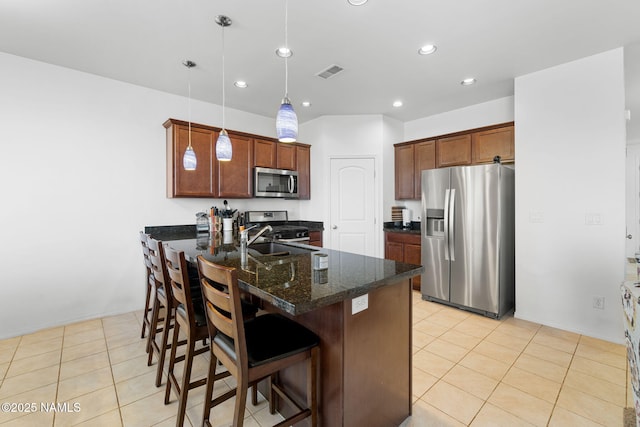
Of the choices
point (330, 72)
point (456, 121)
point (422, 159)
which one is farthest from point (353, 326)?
point (456, 121)

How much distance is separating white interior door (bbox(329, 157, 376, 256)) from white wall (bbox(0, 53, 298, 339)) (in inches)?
92.9

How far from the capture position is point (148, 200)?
359 centimetres

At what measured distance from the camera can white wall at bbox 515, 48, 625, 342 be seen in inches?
106

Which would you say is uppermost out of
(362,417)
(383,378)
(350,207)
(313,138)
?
(313,138)

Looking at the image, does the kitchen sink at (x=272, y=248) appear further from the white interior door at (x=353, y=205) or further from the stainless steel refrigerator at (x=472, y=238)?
the white interior door at (x=353, y=205)

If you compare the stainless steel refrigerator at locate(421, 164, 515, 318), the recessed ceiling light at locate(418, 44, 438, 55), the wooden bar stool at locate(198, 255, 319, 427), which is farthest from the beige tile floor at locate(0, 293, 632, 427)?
the recessed ceiling light at locate(418, 44, 438, 55)

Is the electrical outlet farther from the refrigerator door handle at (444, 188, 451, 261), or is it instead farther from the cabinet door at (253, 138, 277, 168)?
the cabinet door at (253, 138, 277, 168)

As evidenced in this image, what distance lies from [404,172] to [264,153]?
2282 mm

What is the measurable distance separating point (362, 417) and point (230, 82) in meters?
3.52

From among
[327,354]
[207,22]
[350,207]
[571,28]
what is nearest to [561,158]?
[571,28]

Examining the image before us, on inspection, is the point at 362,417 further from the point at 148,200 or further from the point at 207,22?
the point at 148,200

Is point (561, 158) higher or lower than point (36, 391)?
higher

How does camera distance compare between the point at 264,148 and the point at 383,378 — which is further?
the point at 264,148

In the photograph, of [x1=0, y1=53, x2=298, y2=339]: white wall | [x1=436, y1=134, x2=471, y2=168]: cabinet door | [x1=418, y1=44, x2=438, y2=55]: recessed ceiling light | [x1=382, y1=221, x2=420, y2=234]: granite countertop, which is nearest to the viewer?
[x1=418, y1=44, x2=438, y2=55]: recessed ceiling light
